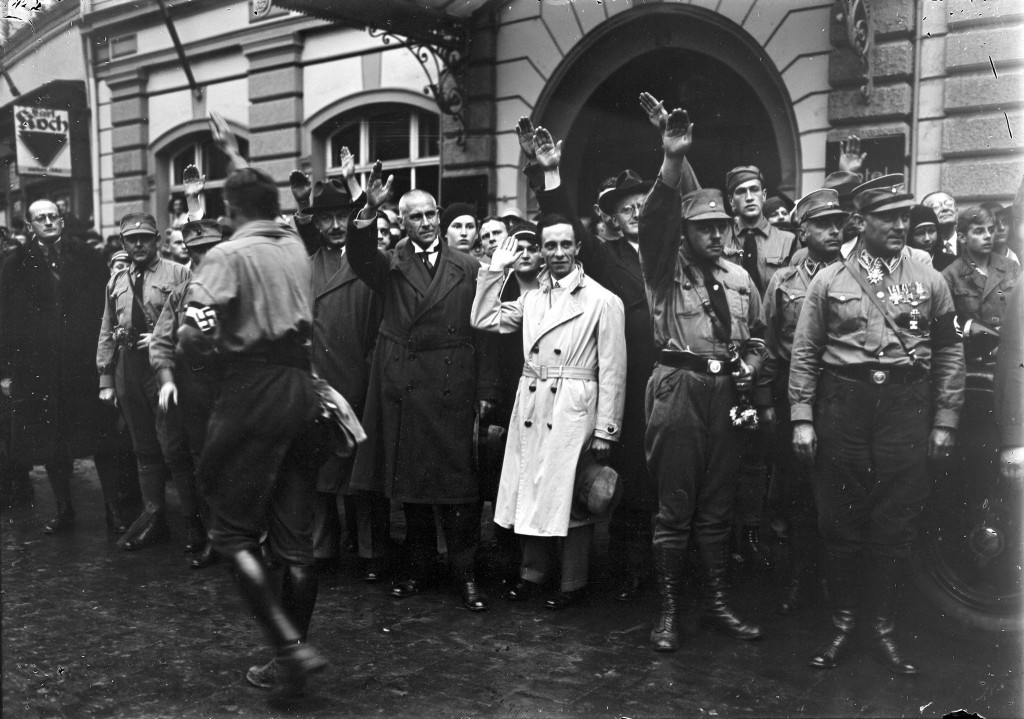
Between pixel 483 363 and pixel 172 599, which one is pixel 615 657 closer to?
pixel 483 363

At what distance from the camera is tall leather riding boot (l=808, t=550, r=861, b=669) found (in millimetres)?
4250

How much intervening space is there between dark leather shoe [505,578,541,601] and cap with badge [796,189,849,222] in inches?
96.2

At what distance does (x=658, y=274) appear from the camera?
4.73 metres

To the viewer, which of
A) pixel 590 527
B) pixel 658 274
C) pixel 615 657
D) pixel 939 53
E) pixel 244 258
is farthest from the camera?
pixel 939 53

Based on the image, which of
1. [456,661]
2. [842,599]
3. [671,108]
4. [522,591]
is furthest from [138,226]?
[671,108]

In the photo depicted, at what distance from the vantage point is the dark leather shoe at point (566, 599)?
5.06 m

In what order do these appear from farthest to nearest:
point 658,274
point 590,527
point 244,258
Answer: point 590,527, point 658,274, point 244,258

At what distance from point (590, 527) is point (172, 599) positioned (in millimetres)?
2287

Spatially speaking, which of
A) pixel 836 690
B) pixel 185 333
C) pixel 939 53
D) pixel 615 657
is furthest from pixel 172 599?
pixel 939 53

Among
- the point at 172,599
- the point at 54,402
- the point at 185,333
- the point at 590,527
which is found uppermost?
the point at 185,333

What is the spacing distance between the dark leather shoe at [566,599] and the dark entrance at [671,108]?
5367mm

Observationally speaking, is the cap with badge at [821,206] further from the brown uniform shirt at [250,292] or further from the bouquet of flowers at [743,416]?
the brown uniform shirt at [250,292]

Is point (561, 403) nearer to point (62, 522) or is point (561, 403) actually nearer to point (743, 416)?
point (743, 416)

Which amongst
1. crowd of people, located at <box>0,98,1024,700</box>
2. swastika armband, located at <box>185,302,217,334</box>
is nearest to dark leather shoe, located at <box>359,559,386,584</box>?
crowd of people, located at <box>0,98,1024,700</box>
